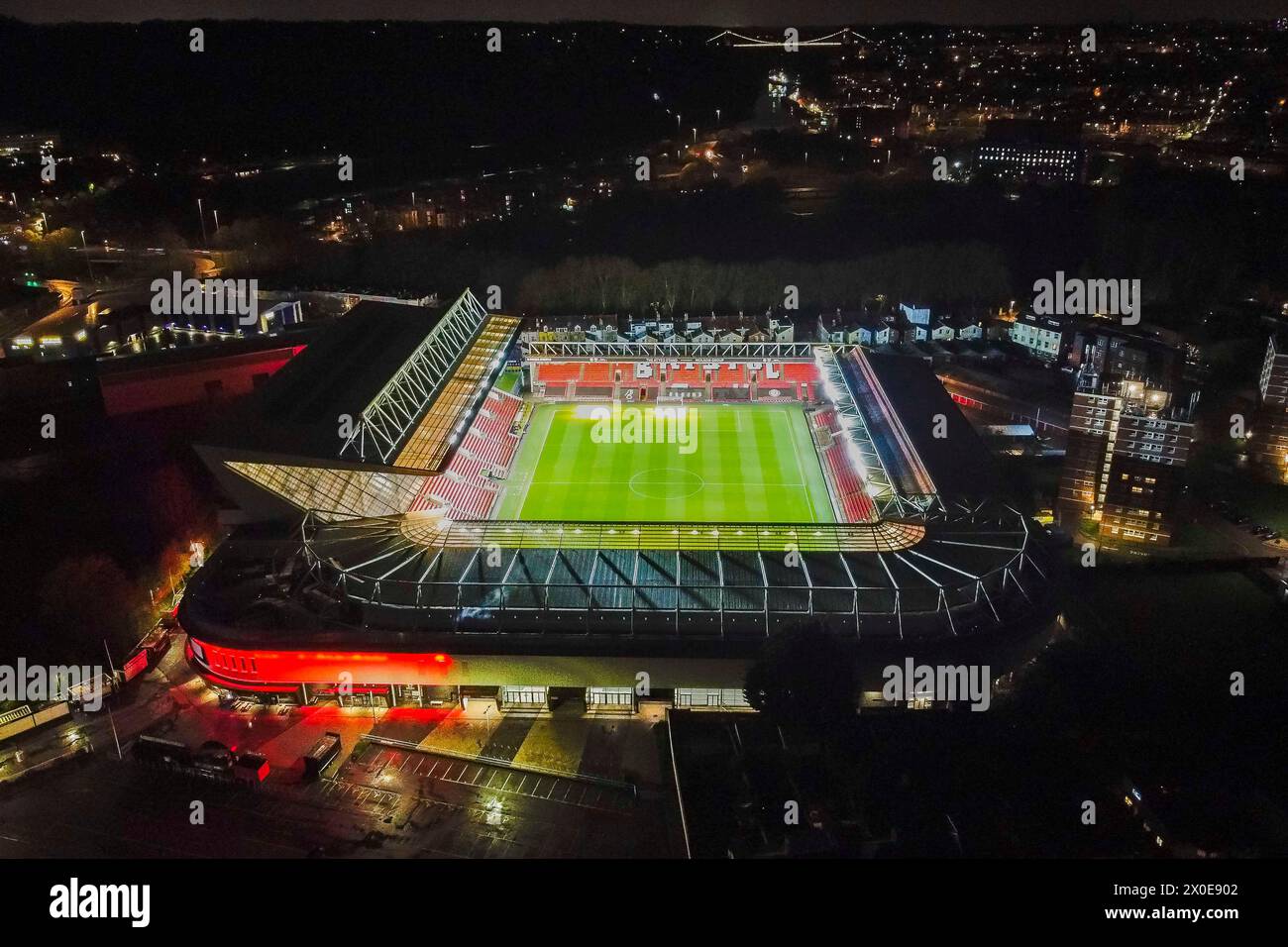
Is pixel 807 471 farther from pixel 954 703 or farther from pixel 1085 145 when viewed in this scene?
pixel 1085 145

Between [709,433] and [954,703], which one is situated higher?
[709,433]

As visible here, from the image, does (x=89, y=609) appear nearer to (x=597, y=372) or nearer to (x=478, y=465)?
(x=478, y=465)

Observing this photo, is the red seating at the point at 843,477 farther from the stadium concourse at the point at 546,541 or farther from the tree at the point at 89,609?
the tree at the point at 89,609

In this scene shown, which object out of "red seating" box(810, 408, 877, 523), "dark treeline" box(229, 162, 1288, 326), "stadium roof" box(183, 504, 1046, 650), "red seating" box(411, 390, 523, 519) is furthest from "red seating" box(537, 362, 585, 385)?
"stadium roof" box(183, 504, 1046, 650)

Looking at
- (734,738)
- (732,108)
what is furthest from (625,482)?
(732,108)

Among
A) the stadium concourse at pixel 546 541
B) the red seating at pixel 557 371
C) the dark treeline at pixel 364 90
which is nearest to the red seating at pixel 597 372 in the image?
the red seating at pixel 557 371
